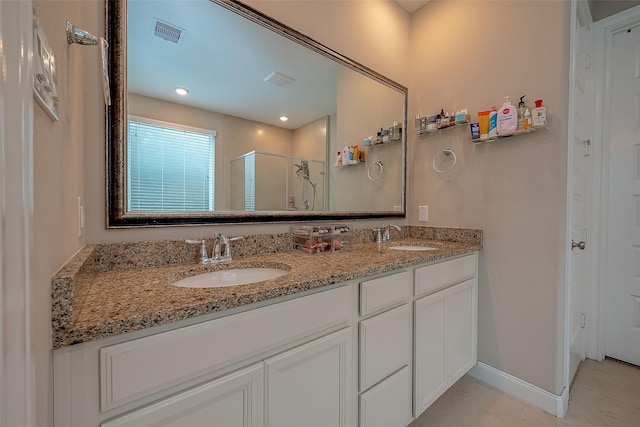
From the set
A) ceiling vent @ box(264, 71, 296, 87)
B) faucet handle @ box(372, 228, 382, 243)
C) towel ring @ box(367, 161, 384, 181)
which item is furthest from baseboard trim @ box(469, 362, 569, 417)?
ceiling vent @ box(264, 71, 296, 87)

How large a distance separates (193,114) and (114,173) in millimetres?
404

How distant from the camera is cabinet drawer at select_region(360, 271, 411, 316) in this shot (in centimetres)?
A: 110

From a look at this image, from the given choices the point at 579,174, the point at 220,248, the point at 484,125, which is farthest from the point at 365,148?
the point at 579,174

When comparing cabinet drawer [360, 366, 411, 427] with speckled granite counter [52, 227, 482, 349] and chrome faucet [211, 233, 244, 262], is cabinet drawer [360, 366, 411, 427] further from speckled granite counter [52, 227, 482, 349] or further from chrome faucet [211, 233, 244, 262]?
chrome faucet [211, 233, 244, 262]

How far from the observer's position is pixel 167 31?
1.14 meters

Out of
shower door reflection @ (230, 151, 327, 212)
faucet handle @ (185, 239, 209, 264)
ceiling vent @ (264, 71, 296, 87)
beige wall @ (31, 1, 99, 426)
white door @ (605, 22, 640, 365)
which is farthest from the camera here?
white door @ (605, 22, 640, 365)

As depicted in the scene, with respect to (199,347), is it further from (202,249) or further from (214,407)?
(202,249)

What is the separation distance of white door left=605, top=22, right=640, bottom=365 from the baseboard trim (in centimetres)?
86

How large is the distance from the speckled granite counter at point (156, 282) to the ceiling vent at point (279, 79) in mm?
803

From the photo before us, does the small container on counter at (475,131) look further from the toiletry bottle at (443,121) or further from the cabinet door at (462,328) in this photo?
the cabinet door at (462,328)

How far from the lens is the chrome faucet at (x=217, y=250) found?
118cm

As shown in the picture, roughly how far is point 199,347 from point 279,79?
1.31 meters

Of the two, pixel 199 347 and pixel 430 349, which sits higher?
pixel 199 347

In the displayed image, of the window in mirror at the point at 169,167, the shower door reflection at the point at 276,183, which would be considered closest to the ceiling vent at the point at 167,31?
the window in mirror at the point at 169,167
